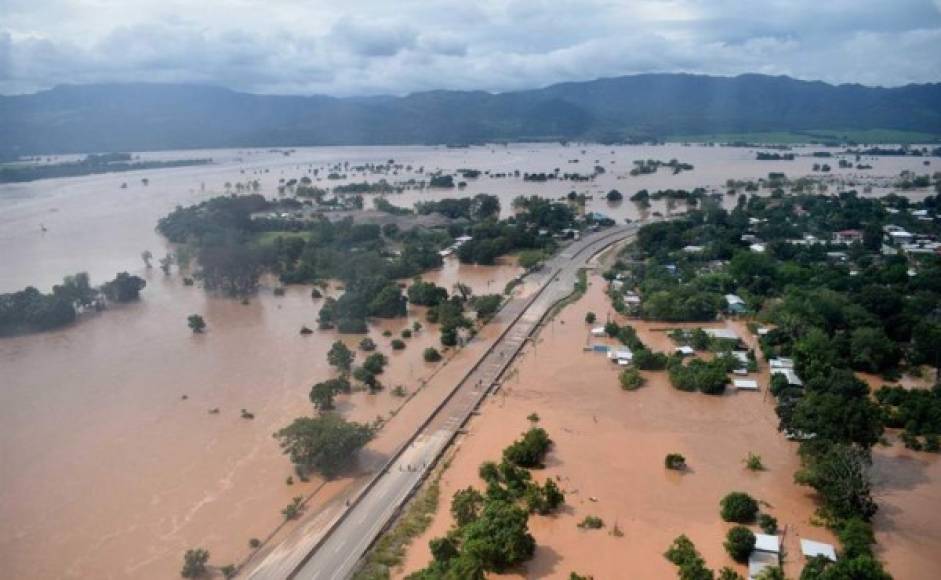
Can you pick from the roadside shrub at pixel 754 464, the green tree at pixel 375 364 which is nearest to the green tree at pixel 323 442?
the green tree at pixel 375 364

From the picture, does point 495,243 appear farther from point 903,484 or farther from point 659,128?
point 659,128

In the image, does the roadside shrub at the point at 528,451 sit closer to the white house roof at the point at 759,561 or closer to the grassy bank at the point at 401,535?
the grassy bank at the point at 401,535

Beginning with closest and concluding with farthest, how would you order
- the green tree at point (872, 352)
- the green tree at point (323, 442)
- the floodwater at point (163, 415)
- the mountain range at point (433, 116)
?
the floodwater at point (163, 415), the green tree at point (323, 442), the green tree at point (872, 352), the mountain range at point (433, 116)

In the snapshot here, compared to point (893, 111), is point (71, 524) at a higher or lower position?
lower

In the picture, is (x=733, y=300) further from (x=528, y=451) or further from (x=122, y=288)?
(x=122, y=288)

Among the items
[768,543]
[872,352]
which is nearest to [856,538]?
[768,543]

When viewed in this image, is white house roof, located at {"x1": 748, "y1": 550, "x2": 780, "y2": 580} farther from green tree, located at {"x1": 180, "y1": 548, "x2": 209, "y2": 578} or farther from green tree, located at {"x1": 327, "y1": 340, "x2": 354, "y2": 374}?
green tree, located at {"x1": 327, "y1": 340, "x2": 354, "y2": 374}

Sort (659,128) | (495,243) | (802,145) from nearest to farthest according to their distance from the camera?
1. (495,243)
2. (802,145)
3. (659,128)

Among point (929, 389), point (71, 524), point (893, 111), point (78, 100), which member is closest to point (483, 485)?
point (71, 524)
